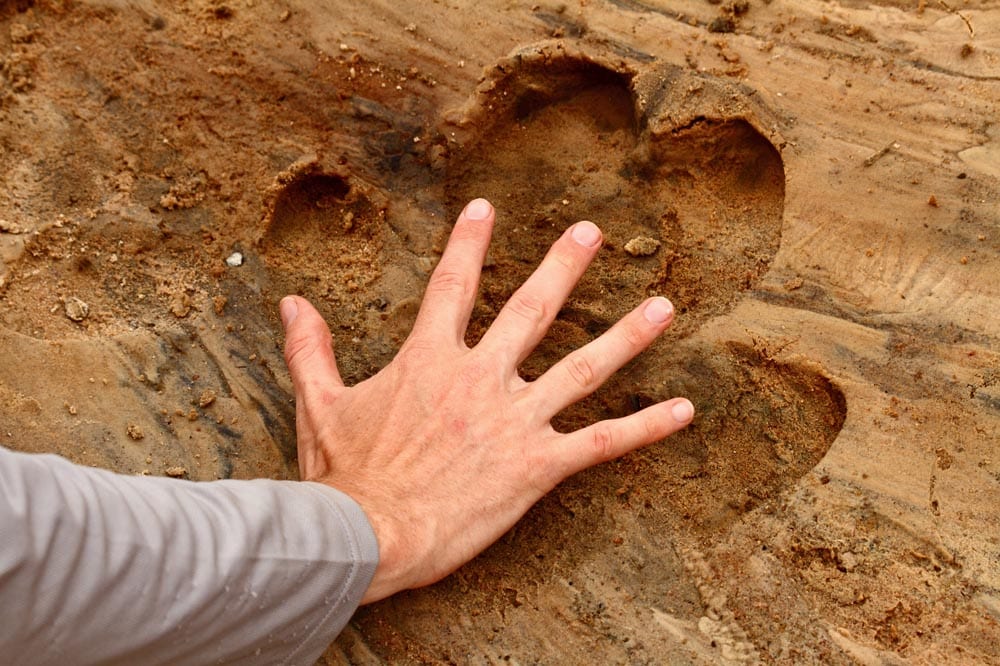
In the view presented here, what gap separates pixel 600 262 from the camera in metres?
2.02

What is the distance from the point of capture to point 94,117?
213 cm

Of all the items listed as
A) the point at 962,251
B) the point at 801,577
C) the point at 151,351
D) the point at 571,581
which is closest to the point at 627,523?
the point at 571,581

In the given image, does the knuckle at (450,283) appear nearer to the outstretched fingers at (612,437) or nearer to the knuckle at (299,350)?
the knuckle at (299,350)

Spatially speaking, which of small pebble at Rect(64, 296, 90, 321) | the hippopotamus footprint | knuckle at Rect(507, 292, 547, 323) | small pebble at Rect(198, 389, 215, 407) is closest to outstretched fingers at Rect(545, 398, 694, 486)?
the hippopotamus footprint

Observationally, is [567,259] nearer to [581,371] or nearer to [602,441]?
[581,371]

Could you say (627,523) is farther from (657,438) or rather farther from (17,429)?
(17,429)

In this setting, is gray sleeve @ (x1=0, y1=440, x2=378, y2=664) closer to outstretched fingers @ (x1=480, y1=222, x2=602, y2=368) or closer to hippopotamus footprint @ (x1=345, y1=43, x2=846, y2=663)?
hippopotamus footprint @ (x1=345, y1=43, x2=846, y2=663)

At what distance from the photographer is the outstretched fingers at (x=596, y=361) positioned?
1.74 m

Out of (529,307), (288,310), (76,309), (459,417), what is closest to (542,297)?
(529,307)

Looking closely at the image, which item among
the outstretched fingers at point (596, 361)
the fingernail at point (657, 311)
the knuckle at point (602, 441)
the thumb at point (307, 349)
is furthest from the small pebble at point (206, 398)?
the fingernail at point (657, 311)

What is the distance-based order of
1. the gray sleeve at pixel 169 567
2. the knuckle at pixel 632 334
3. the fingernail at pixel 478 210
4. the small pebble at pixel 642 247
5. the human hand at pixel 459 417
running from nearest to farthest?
1. the gray sleeve at pixel 169 567
2. the human hand at pixel 459 417
3. the knuckle at pixel 632 334
4. the fingernail at pixel 478 210
5. the small pebble at pixel 642 247

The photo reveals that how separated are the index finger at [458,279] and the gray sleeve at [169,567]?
431 millimetres

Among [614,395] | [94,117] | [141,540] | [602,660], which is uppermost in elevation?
[94,117]

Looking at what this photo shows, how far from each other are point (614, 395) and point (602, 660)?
1.73ft
